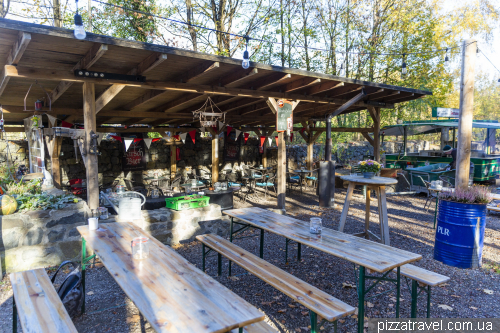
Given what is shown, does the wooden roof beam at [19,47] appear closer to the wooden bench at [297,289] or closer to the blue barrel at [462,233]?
the wooden bench at [297,289]

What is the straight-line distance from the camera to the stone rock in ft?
12.1

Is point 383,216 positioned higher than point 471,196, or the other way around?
point 471,196

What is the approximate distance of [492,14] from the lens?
44.4ft

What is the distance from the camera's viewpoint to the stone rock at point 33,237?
3684mm

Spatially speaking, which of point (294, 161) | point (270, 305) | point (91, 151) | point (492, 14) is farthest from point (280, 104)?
point (492, 14)

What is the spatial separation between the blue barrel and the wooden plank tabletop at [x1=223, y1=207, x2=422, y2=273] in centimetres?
184

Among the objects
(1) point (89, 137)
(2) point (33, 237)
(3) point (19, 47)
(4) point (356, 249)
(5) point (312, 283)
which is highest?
(3) point (19, 47)

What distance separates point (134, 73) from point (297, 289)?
12.2 ft

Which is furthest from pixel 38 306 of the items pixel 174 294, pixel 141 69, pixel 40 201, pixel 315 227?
pixel 141 69

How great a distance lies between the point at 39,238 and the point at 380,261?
3.87 m

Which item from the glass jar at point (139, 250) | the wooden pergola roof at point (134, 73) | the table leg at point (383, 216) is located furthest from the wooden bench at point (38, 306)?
the table leg at point (383, 216)

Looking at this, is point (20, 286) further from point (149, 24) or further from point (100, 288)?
point (149, 24)

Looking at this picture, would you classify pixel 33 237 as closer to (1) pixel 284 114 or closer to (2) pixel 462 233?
(1) pixel 284 114

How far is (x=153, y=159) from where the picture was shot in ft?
33.1
